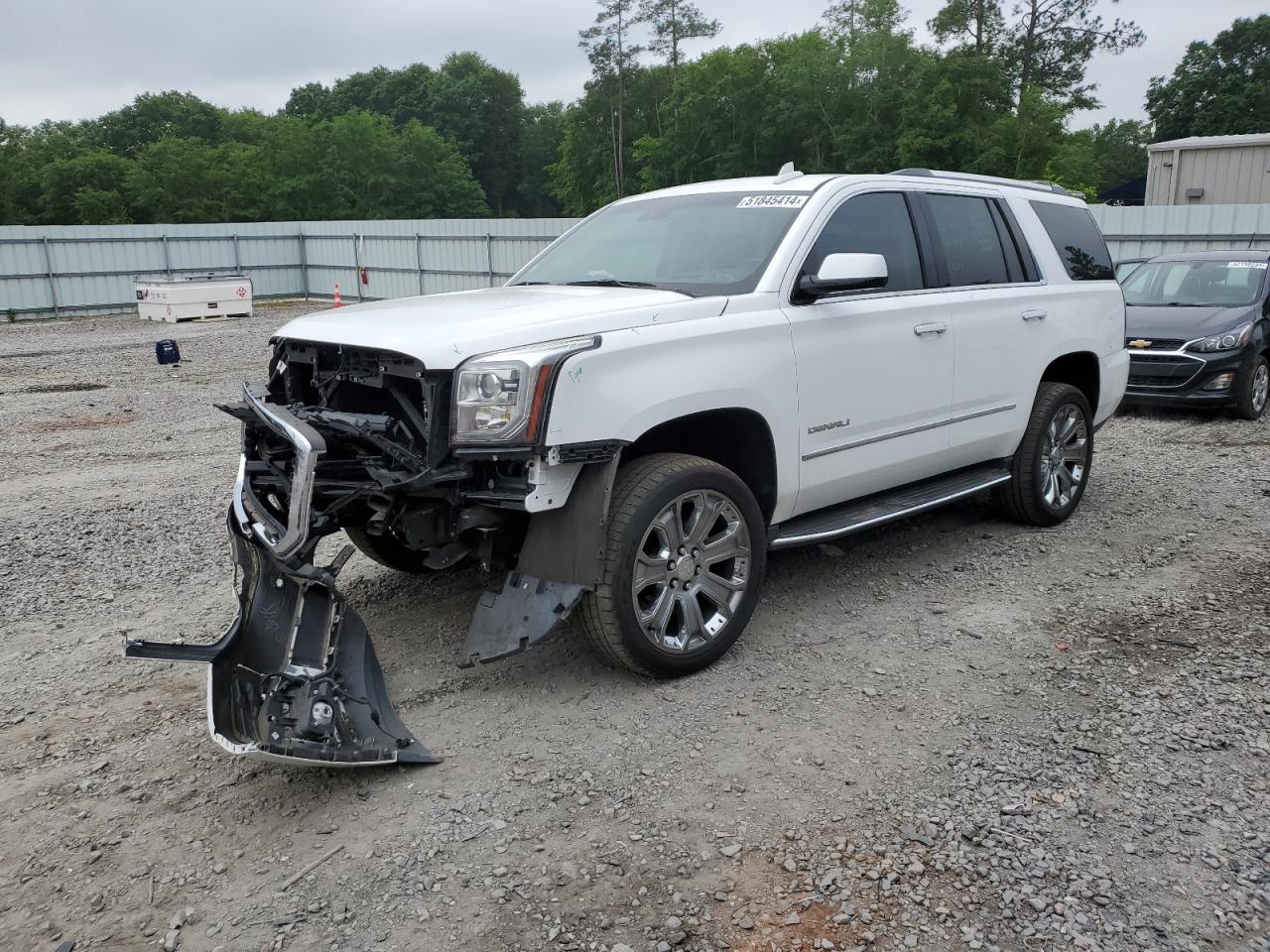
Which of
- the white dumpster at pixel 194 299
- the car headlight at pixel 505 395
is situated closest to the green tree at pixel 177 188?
the white dumpster at pixel 194 299

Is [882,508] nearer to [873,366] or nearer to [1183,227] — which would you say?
[873,366]

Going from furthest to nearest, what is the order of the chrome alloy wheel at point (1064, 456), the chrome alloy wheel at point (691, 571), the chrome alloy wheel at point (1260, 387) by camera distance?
the chrome alloy wheel at point (1260, 387) → the chrome alloy wheel at point (1064, 456) → the chrome alloy wheel at point (691, 571)

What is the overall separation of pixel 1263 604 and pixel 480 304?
4.07 metres

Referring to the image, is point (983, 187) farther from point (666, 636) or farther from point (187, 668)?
point (187, 668)

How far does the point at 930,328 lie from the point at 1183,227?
1323 centimetres

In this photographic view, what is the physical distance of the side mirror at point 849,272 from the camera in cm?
448

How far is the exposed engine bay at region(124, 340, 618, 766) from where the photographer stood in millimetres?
3498

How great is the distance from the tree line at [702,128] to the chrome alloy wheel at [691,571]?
37655mm

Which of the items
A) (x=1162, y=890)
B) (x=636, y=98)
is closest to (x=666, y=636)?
(x=1162, y=890)

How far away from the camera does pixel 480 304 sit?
4.50 m

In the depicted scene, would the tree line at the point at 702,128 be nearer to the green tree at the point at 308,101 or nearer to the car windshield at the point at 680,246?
the green tree at the point at 308,101

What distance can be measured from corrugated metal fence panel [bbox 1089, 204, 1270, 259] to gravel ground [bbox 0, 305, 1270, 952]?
37.0ft

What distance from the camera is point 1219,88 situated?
6281 cm

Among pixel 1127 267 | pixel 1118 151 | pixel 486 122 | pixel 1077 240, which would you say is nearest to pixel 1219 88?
pixel 1118 151
